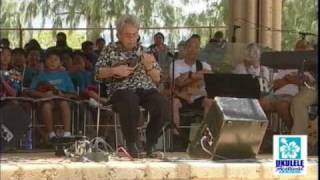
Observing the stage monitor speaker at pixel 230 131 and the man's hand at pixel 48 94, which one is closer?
the stage monitor speaker at pixel 230 131

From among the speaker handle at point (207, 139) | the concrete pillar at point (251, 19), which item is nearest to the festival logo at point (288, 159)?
the speaker handle at point (207, 139)

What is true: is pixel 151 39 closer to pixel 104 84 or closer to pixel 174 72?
pixel 174 72

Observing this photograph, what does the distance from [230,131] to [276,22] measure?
635cm

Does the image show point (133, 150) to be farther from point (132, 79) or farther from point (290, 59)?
point (290, 59)

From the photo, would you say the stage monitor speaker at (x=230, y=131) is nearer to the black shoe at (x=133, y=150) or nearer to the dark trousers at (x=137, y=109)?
the dark trousers at (x=137, y=109)

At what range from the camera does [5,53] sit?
717 cm

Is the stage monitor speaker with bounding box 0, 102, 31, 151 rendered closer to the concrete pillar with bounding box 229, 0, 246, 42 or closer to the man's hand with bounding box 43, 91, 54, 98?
the man's hand with bounding box 43, 91, 54, 98

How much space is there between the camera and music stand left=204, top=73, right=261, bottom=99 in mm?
6969

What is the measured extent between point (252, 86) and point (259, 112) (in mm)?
884

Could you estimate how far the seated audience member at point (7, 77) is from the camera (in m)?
6.88

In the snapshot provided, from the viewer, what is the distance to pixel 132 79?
6180mm

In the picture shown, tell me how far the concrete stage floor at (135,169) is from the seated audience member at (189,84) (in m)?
1.20

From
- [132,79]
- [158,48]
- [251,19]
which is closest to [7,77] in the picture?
[132,79]

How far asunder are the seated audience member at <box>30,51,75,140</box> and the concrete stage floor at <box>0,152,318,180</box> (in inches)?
36.4
